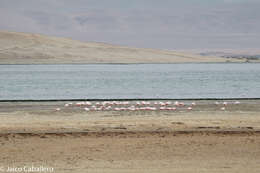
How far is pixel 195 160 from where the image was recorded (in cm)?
1066

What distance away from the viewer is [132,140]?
12.7m

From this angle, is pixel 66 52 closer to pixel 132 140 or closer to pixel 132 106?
pixel 132 106

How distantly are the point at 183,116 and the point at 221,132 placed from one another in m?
3.70

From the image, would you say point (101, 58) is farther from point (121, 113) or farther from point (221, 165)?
point (221, 165)

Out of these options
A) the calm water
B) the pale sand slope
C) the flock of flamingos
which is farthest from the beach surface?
the pale sand slope

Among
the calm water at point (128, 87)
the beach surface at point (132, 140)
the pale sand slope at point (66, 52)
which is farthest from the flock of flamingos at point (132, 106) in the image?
the pale sand slope at point (66, 52)

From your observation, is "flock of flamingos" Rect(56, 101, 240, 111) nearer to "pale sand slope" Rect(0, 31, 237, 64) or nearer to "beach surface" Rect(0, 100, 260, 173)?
"beach surface" Rect(0, 100, 260, 173)

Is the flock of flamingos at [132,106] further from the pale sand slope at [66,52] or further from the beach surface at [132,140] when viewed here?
the pale sand slope at [66,52]

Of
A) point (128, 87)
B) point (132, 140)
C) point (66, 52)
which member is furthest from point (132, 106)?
point (66, 52)

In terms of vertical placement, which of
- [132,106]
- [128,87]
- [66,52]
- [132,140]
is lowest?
[132,140]

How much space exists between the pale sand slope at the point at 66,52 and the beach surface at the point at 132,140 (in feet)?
355

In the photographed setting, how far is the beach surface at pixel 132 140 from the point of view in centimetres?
1036

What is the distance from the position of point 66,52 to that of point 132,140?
12859cm

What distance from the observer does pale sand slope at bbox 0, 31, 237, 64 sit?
428 ft
